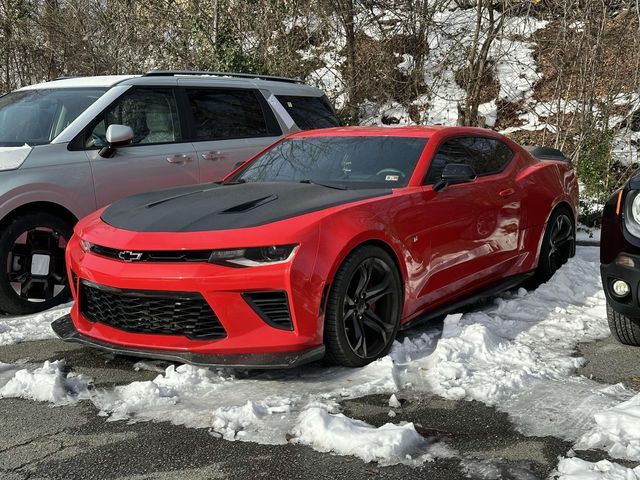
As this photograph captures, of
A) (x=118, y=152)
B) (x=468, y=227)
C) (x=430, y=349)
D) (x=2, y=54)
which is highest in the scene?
(x=2, y=54)

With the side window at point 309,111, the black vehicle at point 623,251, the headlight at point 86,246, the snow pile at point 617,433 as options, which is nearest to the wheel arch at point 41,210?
the headlight at point 86,246

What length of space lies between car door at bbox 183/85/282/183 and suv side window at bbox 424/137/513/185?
230 cm

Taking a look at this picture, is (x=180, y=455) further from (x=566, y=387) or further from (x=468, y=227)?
(x=468, y=227)

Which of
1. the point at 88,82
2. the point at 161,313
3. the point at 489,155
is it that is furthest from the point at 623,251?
the point at 88,82

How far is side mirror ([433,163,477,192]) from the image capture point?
4711mm

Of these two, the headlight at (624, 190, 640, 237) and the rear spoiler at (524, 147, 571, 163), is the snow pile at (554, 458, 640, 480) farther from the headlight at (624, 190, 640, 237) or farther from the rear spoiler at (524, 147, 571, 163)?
the rear spoiler at (524, 147, 571, 163)

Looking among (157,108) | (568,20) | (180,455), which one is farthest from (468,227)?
(568,20)

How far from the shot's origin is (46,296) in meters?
5.59

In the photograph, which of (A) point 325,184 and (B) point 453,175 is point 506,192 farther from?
(A) point 325,184

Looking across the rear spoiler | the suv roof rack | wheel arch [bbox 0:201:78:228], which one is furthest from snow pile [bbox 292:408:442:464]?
the suv roof rack

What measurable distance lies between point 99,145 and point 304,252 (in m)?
2.94

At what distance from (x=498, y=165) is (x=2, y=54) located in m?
11.9

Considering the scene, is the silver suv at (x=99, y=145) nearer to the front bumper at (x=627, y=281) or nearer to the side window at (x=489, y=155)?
the side window at (x=489, y=155)

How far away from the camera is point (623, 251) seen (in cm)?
407
